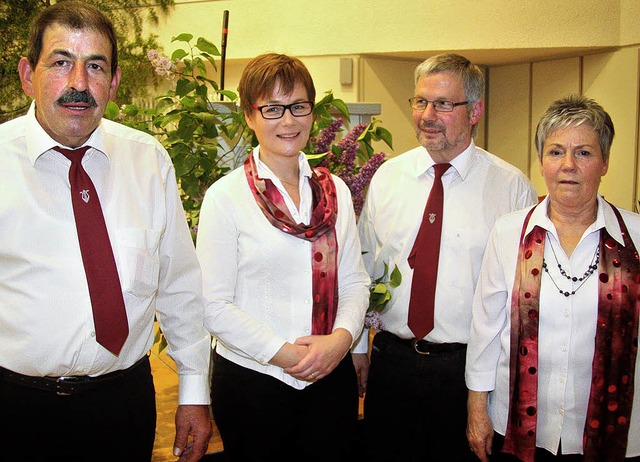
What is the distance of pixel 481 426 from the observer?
7.14 ft

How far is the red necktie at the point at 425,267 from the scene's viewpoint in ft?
7.64

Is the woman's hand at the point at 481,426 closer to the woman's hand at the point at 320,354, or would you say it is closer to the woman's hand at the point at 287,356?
the woman's hand at the point at 320,354

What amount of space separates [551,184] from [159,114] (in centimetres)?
152

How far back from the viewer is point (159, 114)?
9.30 feet

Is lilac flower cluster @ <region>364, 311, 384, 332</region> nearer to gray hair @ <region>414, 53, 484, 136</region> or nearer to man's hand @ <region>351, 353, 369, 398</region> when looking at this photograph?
man's hand @ <region>351, 353, 369, 398</region>

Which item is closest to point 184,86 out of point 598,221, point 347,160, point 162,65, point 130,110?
point 162,65

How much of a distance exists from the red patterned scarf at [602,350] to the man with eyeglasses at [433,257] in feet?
0.93

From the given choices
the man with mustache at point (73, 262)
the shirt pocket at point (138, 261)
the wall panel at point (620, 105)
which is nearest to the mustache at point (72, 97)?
the man with mustache at point (73, 262)

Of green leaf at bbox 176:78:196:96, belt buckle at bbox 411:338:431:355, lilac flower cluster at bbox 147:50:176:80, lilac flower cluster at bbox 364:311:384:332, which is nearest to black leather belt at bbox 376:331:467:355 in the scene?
belt buckle at bbox 411:338:431:355

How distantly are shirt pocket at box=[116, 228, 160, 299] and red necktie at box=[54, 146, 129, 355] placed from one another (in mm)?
46

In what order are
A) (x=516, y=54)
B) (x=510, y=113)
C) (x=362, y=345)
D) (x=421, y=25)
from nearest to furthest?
(x=362, y=345) < (x=421, y=25) < (x=516, y=54) < (x=510, y=113)

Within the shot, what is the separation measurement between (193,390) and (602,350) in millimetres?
1113

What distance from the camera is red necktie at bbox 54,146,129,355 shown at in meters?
1.69

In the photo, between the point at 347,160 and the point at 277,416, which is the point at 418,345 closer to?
the point at 277,416
